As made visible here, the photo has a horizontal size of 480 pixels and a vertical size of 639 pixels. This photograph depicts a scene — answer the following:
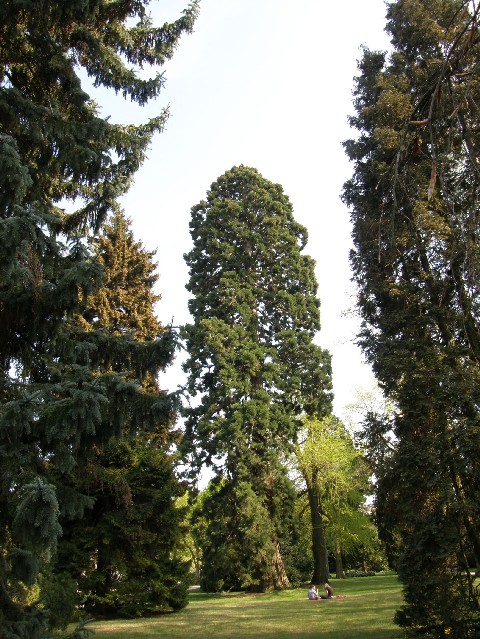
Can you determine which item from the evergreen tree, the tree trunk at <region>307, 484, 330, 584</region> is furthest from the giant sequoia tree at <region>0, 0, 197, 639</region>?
the tree trunk at <region>307, 484, 330, 584</region>

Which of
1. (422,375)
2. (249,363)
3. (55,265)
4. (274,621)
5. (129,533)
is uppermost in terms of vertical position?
(249,363)

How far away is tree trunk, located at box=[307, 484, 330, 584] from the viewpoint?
84.3 ft

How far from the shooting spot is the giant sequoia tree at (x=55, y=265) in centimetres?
529

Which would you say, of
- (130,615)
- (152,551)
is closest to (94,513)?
(152,551)

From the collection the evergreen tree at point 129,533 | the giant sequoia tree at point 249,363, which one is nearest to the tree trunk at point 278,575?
the giant sequoia tree at point 249,363

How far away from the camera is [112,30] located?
8.77 m

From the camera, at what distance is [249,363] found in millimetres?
23766

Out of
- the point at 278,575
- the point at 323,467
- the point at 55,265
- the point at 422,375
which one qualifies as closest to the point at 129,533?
the point at 278,575

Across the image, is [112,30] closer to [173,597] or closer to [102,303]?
[102,303]

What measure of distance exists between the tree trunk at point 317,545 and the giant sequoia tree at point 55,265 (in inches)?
830

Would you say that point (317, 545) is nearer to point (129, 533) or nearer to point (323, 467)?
point (323, 467)

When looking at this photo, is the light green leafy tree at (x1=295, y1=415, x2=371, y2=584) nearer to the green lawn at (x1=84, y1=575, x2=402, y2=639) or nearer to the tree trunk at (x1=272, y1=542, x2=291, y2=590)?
the tree trunk at (x1=272, y1=542, x2=291, y2=590)

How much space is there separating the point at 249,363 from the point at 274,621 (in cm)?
1117

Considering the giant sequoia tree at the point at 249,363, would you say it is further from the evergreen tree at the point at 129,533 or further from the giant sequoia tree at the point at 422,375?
the giant sequoia tree at the point at 422,375
